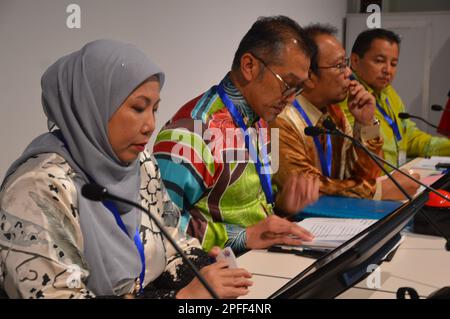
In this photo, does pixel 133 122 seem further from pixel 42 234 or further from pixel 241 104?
pixel 241 104

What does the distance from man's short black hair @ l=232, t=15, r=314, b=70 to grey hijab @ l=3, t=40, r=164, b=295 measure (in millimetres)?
711

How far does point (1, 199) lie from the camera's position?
3.86 ft

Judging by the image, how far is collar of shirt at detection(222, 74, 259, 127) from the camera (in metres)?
1.97

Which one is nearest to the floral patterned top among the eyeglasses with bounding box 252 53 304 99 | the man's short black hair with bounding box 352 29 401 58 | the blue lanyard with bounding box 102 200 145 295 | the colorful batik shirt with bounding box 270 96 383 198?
the blue lanyard with bounding box 102 200 145 295

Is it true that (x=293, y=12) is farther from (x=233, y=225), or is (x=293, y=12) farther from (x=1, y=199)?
(x=1, y=199)

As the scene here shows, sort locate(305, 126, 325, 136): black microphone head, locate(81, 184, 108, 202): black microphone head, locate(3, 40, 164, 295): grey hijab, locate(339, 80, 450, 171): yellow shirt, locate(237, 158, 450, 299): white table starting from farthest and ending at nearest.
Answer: locate(339, 80, 450, 171): yellow shirt → locate(305, 126, 325, 136): black microphone head → locate(237, 158, 450, 299): white table → locate(3, 40, 164, 295): grey hijab → locate(81, 184, 108, 202): black microphone head

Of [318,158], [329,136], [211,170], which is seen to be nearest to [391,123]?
[329,136]

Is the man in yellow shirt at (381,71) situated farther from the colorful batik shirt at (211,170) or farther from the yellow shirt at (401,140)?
the colorful batik shirt at (211,170)

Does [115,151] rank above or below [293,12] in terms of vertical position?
below

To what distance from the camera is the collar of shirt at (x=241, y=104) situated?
6.47 ft

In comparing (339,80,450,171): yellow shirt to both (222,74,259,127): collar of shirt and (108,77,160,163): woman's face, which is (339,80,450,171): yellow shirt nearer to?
(222,74,259,127): collar of shirt

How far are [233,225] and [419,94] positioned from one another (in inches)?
144

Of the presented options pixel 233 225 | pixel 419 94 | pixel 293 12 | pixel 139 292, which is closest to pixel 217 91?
pixel 233 225

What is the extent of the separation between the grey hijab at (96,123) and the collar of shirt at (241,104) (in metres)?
0.64
